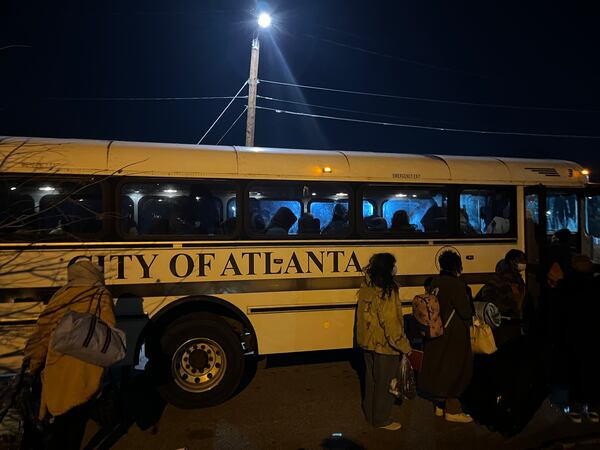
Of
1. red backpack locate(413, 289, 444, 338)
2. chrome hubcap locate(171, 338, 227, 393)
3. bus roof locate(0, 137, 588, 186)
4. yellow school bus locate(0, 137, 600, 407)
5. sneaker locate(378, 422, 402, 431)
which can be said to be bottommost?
sneaker locate(378, 422, 402, 431)

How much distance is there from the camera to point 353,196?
6.46 metres

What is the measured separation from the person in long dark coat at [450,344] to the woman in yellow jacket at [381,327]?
401mm

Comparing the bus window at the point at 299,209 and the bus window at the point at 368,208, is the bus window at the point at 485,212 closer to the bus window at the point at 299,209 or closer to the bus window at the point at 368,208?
the bus window at the point at 368,208

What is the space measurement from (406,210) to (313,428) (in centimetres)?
315

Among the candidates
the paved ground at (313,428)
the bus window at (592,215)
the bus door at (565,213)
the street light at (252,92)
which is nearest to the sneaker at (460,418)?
the paved ground at (313,428)

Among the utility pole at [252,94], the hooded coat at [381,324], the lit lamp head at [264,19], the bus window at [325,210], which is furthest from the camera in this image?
the utility pole at [252,94]

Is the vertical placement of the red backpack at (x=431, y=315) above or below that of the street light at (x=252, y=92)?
below

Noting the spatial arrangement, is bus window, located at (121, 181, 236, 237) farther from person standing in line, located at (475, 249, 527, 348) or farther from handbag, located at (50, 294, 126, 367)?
person standing in line, located at (475, 249, 527, 348)

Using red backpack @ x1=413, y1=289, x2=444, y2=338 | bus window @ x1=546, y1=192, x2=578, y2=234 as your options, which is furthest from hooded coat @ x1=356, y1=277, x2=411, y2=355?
bus window @ x1=546, y1=192, x2=578, y2=234

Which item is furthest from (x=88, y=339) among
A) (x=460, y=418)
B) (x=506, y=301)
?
(x=506, y=301)

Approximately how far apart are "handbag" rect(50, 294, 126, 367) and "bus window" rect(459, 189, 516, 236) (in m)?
5.08

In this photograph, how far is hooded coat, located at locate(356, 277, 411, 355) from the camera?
15.4ft

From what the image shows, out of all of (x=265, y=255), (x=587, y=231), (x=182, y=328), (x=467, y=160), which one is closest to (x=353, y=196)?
(x=265, y=255)

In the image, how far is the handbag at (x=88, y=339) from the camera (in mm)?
3260
